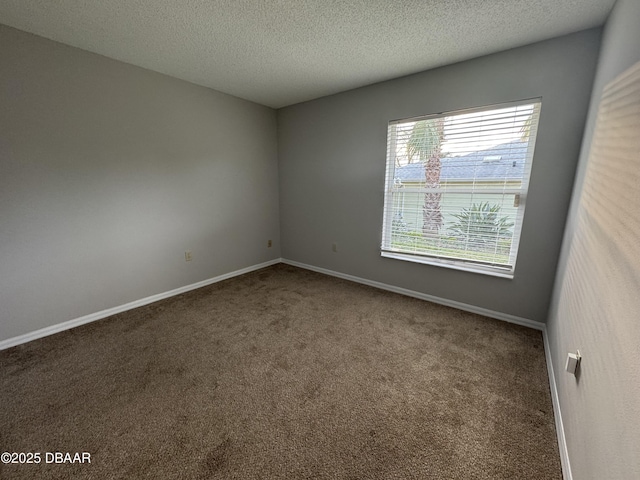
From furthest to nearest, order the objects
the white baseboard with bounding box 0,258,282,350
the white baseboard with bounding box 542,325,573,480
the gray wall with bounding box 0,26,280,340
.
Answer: the white baseboard with bounding box 0,258,282,350 → the gray wall with bounding box 0,26,280,340 → the white baseboard with bounding box 542,325,573,480

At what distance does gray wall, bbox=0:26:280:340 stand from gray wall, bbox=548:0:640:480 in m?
3.41

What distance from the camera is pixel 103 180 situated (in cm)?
240

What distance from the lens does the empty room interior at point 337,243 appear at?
3.94 ft

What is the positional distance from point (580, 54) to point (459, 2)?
1.09 meters

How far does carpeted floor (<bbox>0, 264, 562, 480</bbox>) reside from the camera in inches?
47.3

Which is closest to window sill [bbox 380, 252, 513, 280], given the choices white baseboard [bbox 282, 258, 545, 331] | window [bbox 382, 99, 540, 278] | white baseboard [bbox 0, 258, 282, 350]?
window [bbox 382, 99, 540, 278]

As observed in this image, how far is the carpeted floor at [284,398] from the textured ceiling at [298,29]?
7.82ft

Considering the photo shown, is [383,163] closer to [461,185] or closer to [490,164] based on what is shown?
[461,185]

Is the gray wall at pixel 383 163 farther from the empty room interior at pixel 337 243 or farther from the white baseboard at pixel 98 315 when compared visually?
Answer: the white baseboard at pixel 98 315

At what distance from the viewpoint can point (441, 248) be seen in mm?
2764

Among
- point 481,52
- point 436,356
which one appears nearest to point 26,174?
point 436,356

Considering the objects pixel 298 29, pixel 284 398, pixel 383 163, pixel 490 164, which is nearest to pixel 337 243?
pixel 383 163

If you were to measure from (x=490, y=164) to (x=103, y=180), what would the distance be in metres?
3.61

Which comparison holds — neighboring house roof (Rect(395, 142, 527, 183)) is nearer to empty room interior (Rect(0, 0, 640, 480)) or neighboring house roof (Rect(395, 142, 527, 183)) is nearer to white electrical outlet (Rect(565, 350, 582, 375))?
empty room interior (Rect(0, 0, 640, 480))
